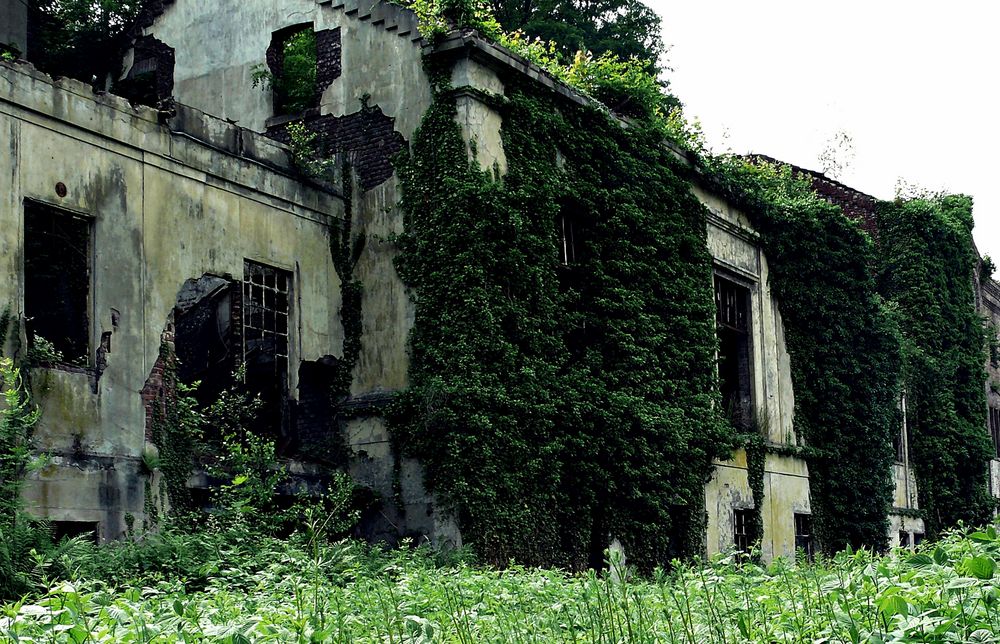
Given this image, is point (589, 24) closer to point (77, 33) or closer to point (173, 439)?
point (77, 33)

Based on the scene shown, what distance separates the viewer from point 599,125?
18062mm

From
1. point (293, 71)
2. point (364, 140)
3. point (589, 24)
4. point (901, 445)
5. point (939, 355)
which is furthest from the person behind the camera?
point (589, 24)

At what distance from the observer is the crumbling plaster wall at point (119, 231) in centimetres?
1261

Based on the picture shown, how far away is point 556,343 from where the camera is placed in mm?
16312

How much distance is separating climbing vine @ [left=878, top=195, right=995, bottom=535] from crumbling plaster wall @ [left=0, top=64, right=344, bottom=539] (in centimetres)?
1639

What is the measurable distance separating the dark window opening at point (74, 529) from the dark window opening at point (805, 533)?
13.7 m

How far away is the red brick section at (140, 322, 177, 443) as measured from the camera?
536 inches

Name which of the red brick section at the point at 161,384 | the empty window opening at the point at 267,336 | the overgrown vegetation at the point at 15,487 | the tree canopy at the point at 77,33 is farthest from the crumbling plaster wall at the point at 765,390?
the overgrown vegetation at the point at 15,487

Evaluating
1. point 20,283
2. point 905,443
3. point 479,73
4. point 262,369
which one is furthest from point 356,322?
point 905,443

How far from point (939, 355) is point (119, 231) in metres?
20.1

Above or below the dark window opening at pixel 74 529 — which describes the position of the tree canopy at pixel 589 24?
above

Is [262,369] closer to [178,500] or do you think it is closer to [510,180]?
[178,500]

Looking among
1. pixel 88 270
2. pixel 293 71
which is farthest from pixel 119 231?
pixel 293 71

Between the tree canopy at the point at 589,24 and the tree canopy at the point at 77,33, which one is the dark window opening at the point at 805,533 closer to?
the tree canopy at the point at 589,24
